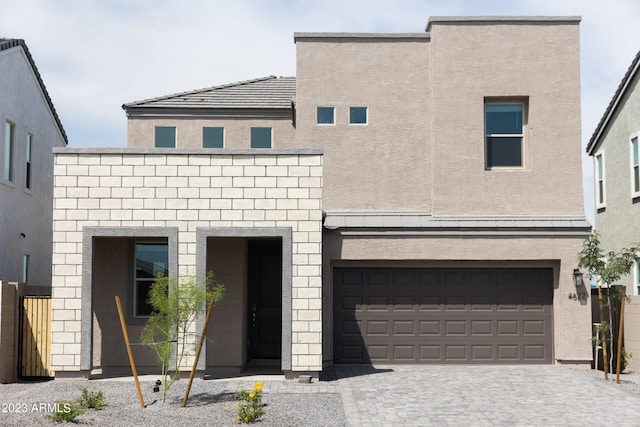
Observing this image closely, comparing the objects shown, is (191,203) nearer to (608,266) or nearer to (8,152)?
(8,152)

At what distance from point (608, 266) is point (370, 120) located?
632cm

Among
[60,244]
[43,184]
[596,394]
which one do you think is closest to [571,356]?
[596,394]

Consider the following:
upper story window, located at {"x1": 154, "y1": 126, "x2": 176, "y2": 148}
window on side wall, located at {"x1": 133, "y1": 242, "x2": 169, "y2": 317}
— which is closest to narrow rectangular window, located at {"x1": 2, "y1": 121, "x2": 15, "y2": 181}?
upper story window, located at {"x1": 154, "y1": 126, "x2": 176, "y2": 148}

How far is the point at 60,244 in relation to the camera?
1414cm

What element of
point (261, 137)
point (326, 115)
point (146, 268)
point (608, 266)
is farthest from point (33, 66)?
point (608, 266)

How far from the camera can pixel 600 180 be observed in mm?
24312

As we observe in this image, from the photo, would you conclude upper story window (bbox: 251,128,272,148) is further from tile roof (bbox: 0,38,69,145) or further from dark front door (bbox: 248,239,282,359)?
tile roof (bbox: 0,38,69,145)

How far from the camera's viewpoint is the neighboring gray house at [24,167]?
18.8 m

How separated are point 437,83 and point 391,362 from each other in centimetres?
658

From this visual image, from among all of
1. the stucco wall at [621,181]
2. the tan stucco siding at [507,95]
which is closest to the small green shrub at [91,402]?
the tan stucco siding at [507,95]

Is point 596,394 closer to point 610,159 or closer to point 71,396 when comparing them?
point 71,396

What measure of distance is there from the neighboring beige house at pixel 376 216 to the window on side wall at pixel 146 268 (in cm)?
4

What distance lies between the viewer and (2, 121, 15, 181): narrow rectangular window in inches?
739

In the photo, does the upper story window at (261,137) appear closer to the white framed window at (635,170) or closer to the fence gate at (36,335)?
the fence gate at (36,335)
